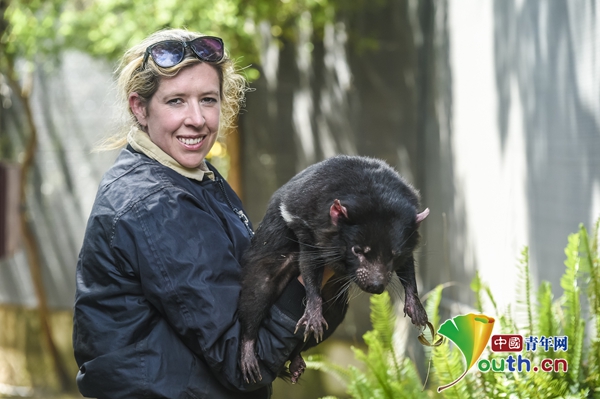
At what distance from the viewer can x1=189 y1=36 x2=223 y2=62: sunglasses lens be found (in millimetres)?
2338

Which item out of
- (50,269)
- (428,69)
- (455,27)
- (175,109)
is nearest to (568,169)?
(175,109)

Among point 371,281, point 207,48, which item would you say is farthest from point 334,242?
point 207,48

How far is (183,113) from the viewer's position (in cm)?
229

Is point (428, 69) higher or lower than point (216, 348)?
higher

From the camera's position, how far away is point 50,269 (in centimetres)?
829

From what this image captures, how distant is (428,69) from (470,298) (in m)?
2.91

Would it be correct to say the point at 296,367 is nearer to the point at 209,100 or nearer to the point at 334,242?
the point at 334,242

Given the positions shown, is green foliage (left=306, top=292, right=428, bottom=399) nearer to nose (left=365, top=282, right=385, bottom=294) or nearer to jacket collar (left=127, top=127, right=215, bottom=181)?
nose (left=365, top=282, right=385, bottom=294)

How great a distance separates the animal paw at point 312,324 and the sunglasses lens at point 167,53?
1.00 m

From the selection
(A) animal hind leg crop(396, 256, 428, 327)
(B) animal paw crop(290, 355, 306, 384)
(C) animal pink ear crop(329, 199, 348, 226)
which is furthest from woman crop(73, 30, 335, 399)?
(A) animal hind leg crop(396, 256, 428, 327)

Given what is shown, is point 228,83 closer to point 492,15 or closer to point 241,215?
point 241,215

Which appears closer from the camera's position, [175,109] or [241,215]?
[175,109]

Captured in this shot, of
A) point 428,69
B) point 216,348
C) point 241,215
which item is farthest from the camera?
point 428,69

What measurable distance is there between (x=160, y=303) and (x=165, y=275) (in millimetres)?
105
